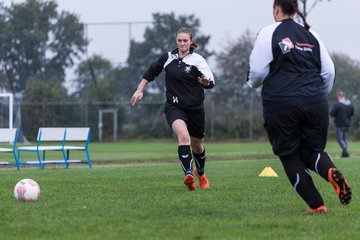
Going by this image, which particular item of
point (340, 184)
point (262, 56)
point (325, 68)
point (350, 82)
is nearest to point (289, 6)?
point (262, 56)

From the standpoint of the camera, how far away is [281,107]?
6.16 meters

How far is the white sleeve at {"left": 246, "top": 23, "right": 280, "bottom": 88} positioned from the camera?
6.20 meters

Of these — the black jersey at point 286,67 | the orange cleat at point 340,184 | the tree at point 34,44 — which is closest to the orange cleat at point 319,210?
the orange cleat at point 340,184

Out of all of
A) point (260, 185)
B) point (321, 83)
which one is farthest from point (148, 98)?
point (321, 83)

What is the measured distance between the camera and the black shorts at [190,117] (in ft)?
30.0

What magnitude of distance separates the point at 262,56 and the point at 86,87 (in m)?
37.5

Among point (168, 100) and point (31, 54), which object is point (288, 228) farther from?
point (31, 54)

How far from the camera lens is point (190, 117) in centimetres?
921

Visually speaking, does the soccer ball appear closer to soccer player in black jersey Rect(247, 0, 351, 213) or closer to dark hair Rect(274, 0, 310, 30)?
soccer player in black jersey Rect(247, 0, 351, 213)

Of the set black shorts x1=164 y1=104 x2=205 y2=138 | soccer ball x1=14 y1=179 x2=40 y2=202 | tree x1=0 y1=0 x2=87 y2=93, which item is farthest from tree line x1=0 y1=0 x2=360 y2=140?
A: soccer ball x1=14 y1=179 x2=40 y2=202

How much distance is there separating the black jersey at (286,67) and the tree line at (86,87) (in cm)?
3560

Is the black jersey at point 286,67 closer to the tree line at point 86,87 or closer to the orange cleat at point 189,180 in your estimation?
the orange cleat at point 189,180

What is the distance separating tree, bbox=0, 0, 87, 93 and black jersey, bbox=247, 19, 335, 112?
1498 inches

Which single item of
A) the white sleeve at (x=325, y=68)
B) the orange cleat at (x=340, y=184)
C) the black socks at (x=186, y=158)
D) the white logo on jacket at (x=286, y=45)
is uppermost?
the white logo on jacket at (x=286, y=45)
